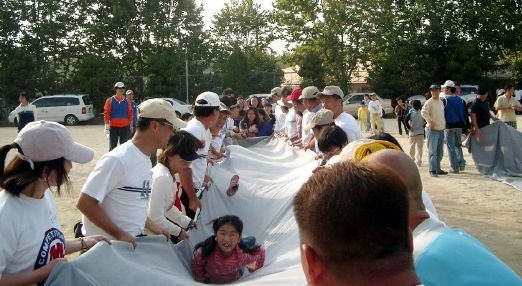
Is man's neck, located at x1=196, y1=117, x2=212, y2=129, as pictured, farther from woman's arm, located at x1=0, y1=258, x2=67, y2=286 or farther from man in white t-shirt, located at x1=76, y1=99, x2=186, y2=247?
woman's arm, located at x1=0, y1=258, x2=67, y2=286

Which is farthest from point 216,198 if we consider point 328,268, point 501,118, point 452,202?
point 501,118

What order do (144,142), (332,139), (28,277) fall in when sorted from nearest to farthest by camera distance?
(28,277), (144,142), (332,139)

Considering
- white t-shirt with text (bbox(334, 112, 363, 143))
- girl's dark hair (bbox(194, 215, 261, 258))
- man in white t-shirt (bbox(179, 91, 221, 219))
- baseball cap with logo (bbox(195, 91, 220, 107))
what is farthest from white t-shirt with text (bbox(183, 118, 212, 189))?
white t-shirt with text (bbox(334, 112, 363, 143))

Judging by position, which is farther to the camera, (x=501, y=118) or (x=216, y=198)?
(x=501, y=118)

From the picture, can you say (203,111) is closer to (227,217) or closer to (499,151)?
(227,217)

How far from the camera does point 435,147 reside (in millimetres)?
10336

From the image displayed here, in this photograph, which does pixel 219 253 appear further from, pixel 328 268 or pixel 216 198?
pixel 328 268

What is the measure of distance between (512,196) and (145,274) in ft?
24.4

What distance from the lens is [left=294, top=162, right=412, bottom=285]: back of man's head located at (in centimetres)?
121

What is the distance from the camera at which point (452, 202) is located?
8.23 metres

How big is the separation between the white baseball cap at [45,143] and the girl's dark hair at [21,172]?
0.08ft

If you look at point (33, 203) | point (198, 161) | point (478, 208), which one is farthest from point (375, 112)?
point (33, 203)

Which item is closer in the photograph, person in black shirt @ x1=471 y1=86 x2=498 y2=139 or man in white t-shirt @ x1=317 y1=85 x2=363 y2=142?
man in white t-shirt @ x1=317 y1=85 x2=363 y2=142

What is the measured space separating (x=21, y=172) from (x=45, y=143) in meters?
0.18
